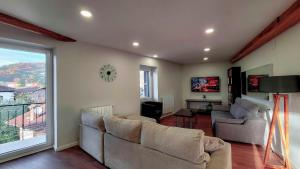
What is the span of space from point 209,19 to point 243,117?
2.63 metres

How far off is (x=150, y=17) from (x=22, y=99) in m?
3.00

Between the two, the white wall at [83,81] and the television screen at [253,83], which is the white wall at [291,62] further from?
the white wall at [83,81]

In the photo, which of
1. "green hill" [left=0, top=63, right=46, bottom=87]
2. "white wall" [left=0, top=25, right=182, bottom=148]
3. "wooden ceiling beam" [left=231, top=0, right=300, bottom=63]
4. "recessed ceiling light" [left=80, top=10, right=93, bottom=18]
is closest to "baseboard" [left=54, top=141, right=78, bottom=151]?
"white wall" [left=0, top=25, right=182, bottom=148]

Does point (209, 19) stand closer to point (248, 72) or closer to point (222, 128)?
point (222, 128)

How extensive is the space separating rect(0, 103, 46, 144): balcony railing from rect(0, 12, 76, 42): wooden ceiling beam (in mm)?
1489

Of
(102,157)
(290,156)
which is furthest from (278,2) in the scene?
(102,157)

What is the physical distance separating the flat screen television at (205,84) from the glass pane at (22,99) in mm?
6198

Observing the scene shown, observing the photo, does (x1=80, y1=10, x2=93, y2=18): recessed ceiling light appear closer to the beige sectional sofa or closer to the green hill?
the beige sectional sofa

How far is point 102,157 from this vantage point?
8.50 feet

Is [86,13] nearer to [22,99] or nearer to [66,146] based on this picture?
[22,99]

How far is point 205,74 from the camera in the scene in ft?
24.3

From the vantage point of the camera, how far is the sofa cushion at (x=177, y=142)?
4.89ft

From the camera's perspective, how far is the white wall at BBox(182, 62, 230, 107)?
7.05 meters

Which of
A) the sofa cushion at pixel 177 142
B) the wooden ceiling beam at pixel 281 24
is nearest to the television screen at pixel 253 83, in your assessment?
the wooden ceiling beam at pixel 281 24
